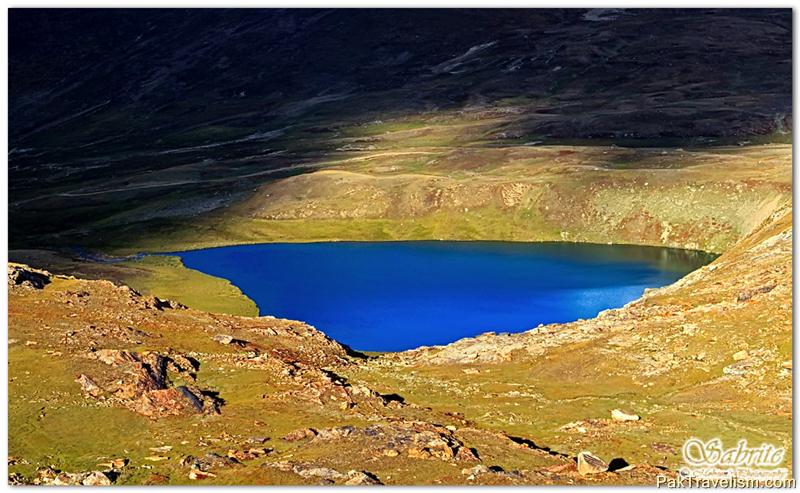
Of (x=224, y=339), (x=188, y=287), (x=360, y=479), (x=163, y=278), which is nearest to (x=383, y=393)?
(x=224, y=339)

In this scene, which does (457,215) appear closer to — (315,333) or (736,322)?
(315,333)

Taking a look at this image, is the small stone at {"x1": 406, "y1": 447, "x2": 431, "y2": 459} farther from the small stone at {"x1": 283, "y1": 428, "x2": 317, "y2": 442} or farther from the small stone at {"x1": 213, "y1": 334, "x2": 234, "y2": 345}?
the small stone at {"x1": 213, "y1": 334, "x2": 234, "y2": 345}

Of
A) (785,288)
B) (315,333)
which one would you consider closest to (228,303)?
(315,333)

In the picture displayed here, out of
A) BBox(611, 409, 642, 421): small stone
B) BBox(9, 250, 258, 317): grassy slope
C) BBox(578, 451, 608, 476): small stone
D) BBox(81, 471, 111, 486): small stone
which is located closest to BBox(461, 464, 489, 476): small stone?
BBox(578, 451, 608, 476): small stone

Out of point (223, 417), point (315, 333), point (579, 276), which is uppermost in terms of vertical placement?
point (223, 417)

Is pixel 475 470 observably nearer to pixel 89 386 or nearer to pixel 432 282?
pixel 89 386

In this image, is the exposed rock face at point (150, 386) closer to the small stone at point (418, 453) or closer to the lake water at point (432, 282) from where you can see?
the small stone at point (418, 453)

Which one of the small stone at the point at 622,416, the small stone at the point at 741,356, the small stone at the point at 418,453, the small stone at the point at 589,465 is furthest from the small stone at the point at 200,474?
the small stone at the point at 741,356
